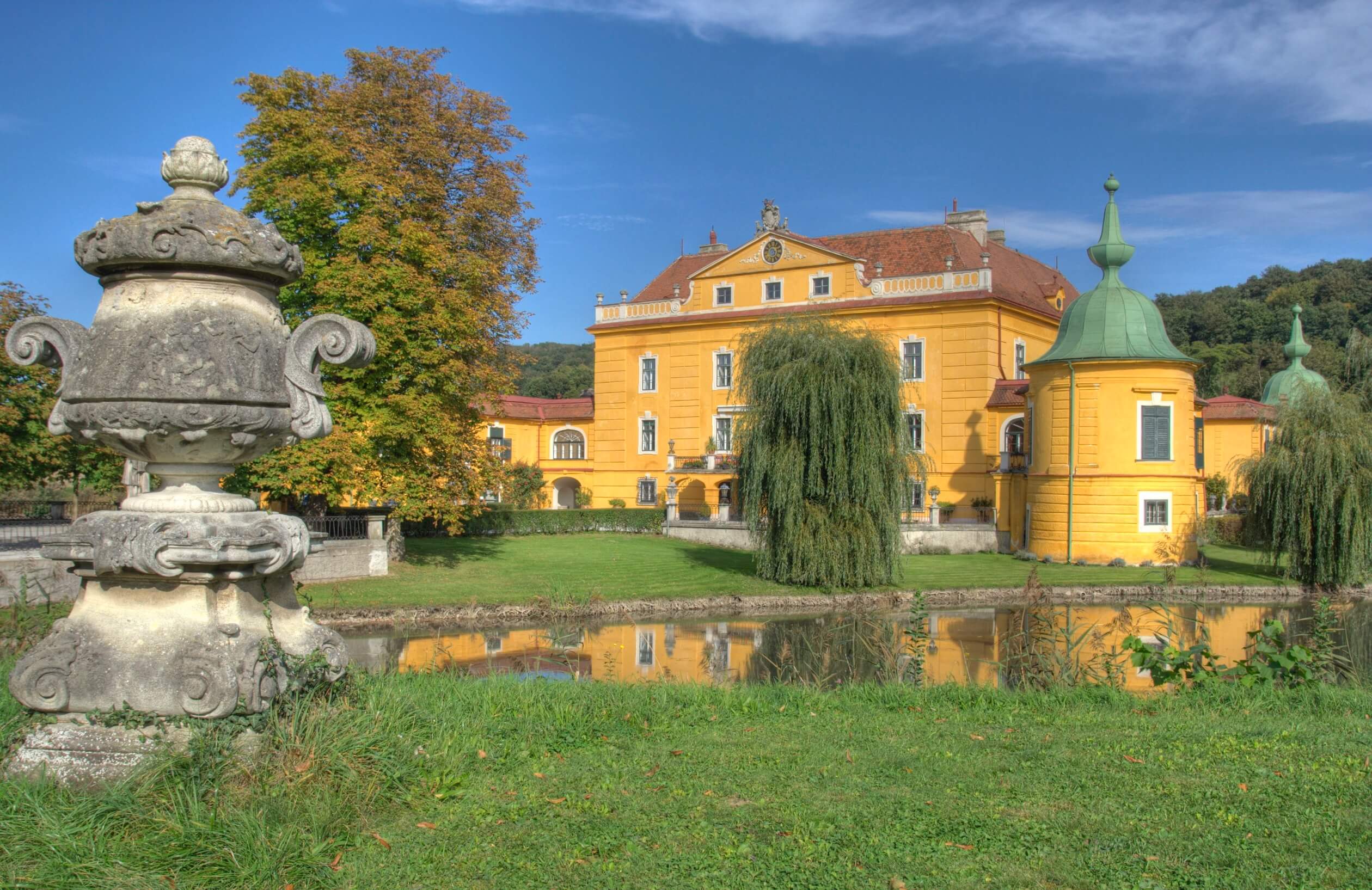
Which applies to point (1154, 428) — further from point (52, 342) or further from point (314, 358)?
point (52, 342)

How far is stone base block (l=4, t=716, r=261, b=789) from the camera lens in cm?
444

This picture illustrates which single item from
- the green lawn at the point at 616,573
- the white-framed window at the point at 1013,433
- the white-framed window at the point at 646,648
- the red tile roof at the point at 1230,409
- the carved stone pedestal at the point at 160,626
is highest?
the red tile roof at the point at 1230,409

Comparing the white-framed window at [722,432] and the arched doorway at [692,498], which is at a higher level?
the white-framed window at [722,432]

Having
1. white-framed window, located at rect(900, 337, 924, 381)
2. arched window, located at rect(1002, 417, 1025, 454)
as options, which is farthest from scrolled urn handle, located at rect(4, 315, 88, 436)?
white-framed window, located at rect(900, 337, 924, 381)

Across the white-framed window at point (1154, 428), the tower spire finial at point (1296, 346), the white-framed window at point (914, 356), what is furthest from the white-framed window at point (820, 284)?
the tower spire finial at point (1296, 346)

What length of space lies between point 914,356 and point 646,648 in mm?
23931

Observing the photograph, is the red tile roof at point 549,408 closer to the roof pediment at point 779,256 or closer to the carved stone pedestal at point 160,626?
the roof pediment at point 779,256

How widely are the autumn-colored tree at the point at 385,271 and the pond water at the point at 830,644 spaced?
4511 millimetres

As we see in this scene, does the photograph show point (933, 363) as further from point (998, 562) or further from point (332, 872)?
point (332, 872)

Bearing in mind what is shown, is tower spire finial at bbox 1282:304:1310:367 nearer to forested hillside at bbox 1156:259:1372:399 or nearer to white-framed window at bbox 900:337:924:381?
forested hillside at bbox 1156:259:1372:399

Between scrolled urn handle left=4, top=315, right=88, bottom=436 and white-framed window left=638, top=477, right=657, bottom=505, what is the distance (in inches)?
1436

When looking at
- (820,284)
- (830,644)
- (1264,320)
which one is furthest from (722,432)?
(1264,320)

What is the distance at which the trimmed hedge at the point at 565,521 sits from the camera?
34062 millimetres

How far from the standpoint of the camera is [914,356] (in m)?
37.4
